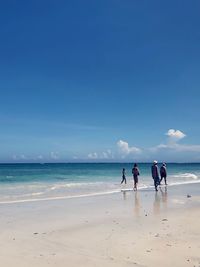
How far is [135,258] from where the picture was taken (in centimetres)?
741

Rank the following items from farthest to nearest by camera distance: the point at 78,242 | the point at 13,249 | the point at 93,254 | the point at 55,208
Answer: the point at 55,208 → the point at 78,242 → the point at 13,249 → the point at 93,254

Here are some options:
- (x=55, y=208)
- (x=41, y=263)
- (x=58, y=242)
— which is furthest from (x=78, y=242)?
(x=55, y=208)

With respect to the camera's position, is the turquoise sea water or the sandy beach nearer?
the sandy beach

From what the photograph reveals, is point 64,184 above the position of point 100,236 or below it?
above

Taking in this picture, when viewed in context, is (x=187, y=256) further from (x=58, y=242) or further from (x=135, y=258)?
(x=58, y=242)

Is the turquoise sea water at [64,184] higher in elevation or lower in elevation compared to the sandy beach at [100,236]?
higher

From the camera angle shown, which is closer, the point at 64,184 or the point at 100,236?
the point at 100,236

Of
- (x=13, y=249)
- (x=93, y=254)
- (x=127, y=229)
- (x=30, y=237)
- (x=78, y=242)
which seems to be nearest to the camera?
(x=93, y=254)

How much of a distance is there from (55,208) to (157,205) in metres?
4.55

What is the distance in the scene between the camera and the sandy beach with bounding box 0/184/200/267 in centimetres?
734

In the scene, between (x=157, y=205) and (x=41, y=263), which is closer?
(x=41, y=263)

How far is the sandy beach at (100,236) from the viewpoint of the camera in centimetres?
734

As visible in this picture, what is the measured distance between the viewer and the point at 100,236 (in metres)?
9.48

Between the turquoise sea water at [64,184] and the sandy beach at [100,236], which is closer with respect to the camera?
the sandy beach at [100,236]
